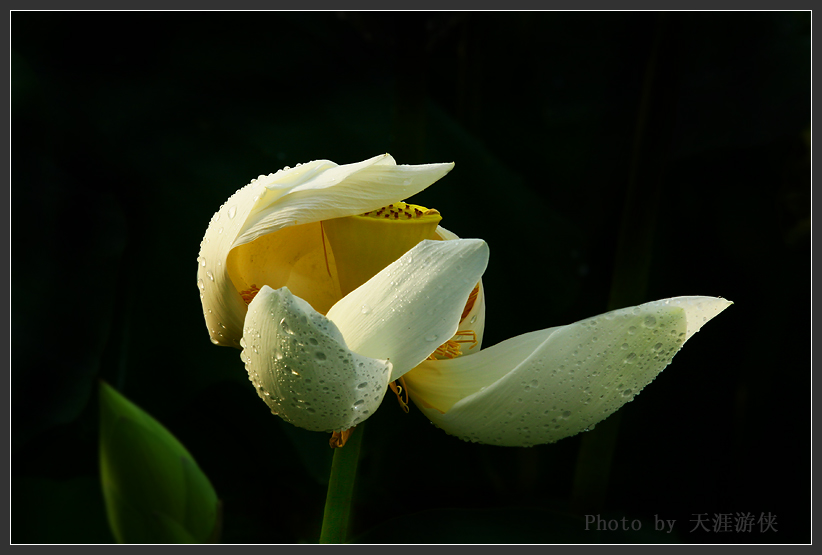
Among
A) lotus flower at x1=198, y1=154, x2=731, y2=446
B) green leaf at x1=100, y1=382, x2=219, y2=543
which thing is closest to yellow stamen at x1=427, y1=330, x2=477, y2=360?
lotus flower at x1=198, y1=154, x2=731, y2=446

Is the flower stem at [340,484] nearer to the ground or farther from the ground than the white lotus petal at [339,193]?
nearer to the ground

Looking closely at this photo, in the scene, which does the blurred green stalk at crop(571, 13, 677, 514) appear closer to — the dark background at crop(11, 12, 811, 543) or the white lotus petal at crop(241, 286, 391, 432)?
the dark background at crop(11, 12, 811, 543)

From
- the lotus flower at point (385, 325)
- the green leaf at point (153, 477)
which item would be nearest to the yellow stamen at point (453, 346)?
the lotus flower at point (385, 325)

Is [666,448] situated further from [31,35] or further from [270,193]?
[31,35]

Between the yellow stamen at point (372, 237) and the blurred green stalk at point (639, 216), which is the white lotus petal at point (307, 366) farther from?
the blurred green stalk at point (639, 216)

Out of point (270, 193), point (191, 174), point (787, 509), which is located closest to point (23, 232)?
point (191, 174)

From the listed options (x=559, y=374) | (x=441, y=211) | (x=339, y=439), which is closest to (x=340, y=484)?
(x=339, y=439)
